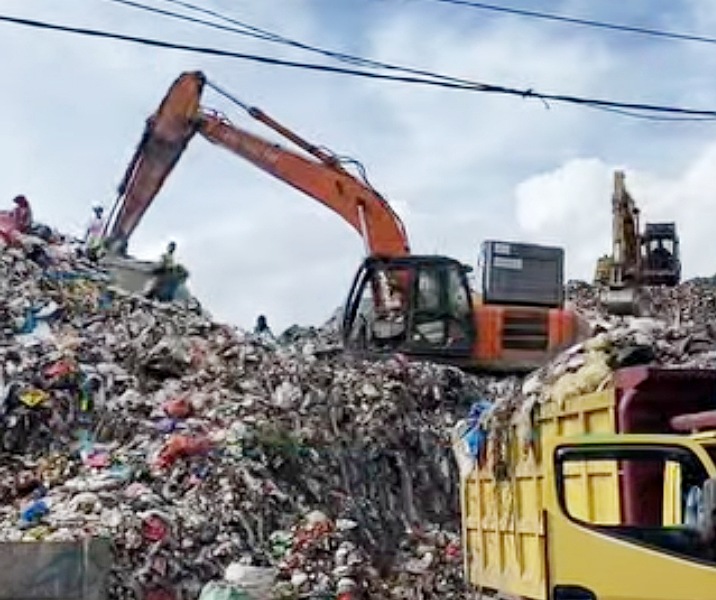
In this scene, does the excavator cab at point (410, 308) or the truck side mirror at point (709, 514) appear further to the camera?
the excavator cab at point (410, 308)

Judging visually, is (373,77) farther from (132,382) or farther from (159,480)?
(132,382)

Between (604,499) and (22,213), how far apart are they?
14.0 m

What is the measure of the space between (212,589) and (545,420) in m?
3.94

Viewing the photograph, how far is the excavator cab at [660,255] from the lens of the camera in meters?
30.8

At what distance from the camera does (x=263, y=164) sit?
802 inches

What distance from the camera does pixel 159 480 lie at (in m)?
13.1

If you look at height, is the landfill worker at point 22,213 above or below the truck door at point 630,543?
above

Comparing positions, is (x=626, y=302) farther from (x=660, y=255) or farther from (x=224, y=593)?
(x=224, y=593)

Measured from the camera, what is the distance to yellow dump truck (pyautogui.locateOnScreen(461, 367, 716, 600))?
201 inches

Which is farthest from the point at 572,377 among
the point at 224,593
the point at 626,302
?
the point at 626,302

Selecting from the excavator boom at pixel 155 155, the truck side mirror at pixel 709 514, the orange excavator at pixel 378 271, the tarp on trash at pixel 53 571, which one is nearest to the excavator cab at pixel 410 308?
the orange excavator at pixel 378 271

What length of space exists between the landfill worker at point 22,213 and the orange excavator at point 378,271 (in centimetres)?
115

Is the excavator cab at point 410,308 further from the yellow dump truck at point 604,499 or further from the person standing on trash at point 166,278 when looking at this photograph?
the yellow dump truck at point 604,499

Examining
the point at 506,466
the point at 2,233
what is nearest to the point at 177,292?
the point at 2,233
